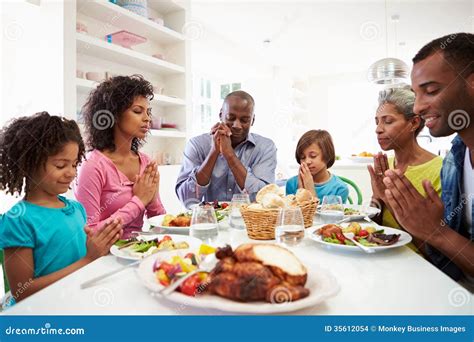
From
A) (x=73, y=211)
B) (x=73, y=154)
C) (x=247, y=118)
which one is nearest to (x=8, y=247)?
(x=73, y=211)

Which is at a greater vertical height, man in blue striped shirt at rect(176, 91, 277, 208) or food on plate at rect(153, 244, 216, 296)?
man in blue striped shirt at rect(176, 91, 277, 208)

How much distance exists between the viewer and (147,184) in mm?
1573

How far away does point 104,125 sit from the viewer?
5.64 ft

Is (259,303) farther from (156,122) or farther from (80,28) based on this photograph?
(156,122)

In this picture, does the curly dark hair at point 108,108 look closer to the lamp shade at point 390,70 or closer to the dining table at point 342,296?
the dining table at point 342,296

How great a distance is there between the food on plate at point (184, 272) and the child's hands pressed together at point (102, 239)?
343 mm

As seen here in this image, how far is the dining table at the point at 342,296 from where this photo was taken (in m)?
0.61

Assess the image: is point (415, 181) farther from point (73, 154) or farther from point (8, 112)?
point (8, 112)

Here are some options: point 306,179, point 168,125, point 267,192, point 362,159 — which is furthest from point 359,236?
point 362,159

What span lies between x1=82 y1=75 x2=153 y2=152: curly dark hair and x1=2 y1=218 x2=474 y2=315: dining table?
99 centimetres

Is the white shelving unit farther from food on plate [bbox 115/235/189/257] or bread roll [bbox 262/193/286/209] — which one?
bread roll [bbox 262/193/286/209]

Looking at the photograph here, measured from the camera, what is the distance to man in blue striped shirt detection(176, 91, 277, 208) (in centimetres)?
195

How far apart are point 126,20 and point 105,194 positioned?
2183 millimetres

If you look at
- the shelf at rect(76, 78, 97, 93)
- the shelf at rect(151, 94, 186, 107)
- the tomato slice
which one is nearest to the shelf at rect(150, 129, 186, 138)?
the shelf at rect(151, 94, 186, 107)
